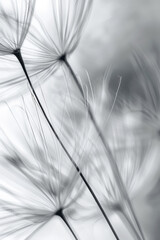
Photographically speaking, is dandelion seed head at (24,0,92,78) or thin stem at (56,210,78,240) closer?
thin stem at (56,210,78,240)

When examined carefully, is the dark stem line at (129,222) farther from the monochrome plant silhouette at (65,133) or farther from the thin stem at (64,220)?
the thin stem at (64,220)

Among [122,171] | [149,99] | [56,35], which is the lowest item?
[122,171]

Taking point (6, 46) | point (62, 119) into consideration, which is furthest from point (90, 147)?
point (6, 46)

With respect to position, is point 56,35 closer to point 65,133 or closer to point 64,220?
point 65,133

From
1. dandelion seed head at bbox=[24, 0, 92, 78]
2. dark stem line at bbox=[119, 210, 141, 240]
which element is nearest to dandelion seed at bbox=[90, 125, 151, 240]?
dark stem line at bbox=[119, 210, 141, 240]

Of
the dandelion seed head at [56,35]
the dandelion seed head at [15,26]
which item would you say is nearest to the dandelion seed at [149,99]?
the dandelion seed head at [56,35]

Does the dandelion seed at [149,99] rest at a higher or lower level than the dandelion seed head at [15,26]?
lower

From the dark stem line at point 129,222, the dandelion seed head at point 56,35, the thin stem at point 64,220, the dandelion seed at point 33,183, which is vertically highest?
the dandelion seed head at point 56,35

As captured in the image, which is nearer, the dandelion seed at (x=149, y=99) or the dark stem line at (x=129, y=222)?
the dark stem line at (x=129, y=222)

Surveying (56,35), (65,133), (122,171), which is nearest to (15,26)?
(56,35)

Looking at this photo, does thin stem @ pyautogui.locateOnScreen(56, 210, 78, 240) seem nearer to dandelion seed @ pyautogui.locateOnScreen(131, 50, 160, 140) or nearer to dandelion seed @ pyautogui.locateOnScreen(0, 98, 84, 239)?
dandelion seed @ pyautogui.locateOnScreen(0, 98, 84, 239)

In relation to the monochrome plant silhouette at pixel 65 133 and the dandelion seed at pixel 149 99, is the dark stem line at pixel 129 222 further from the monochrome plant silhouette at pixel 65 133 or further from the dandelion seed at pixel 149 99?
the dandelion seed at pixel 149 99
